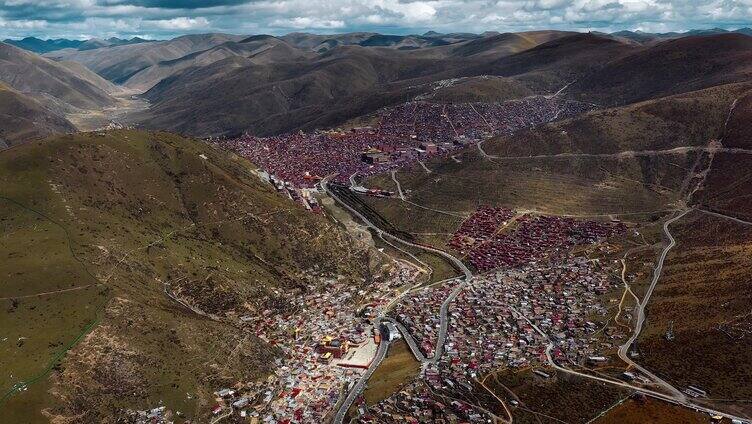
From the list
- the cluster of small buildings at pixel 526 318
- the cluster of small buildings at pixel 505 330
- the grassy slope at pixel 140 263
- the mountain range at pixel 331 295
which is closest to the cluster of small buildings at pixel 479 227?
the mountain range at pixel 331 295

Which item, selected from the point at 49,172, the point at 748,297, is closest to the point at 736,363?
the point at 748,297

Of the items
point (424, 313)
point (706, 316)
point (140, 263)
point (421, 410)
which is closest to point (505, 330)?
point (424, 313)

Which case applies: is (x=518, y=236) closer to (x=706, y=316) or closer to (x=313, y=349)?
(x=706, y=316)

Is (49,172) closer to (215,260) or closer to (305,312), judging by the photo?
(215,260)

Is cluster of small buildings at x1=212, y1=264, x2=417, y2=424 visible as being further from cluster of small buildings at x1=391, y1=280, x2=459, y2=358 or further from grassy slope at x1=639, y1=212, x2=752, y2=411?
grassy slope at x1=639, y1=212, x2=752, y2=411

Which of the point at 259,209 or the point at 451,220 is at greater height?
the point at 259,209

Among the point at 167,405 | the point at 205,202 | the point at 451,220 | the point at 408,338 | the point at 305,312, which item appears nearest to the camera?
the point at 167,405

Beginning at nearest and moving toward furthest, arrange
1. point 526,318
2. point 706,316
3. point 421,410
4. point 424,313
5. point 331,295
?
point 421,410 < point 706,316 < point 526,318 < point 424,313 < point 331,295

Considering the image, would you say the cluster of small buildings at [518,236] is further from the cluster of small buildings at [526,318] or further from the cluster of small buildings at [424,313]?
the cluster of small buildings at [424,313]
